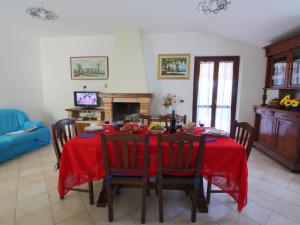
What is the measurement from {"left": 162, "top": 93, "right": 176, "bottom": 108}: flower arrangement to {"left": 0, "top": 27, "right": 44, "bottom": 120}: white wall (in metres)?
3.29

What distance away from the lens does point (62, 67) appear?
4547 mm

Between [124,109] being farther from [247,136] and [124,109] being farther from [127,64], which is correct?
[247,136]

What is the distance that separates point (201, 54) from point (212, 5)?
4.52 ft

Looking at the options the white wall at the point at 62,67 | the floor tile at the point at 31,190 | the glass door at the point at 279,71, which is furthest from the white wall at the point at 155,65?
the floor tile at the point at 31,190

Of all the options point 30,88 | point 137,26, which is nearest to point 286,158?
point 137,26

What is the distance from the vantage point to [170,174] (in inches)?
66.5

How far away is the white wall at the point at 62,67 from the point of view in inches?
172

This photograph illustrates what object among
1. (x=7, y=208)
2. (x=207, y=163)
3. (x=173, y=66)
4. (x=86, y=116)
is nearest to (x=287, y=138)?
(x=207, y=163)

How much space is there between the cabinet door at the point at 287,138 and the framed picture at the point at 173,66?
2124 millimetres

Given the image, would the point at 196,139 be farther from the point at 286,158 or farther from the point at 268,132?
the point at 268,132

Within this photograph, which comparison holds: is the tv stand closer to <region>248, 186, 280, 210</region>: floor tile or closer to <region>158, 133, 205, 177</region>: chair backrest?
<region>158, 133, 205, 177</region>: chair backrest

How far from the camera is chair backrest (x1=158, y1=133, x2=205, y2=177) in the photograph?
1.47 meters

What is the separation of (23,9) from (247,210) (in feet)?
14.7

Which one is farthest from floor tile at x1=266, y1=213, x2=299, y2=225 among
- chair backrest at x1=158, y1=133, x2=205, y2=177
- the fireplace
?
the fireplace
